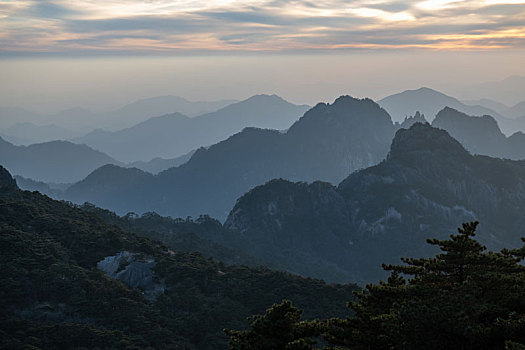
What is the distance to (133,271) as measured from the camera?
268 feet

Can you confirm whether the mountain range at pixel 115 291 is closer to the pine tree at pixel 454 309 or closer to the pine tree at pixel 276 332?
the pine tree at pixel 276 332

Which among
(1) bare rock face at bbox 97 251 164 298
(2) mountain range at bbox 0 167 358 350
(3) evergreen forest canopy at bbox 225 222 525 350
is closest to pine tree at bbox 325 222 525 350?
(3) evergreen forest canopy at bbox 225 222 525 350

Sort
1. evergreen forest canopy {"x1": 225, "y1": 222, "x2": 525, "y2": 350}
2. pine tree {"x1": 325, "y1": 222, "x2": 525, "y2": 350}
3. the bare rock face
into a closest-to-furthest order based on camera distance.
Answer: pine tree {"x1": 325, "y1": 222, "x2": 525, "y2": 350} < evergreen forest canopy {"x1": 225, "y1": 222, "x2": 525, "y2": 350} < the bare rock face

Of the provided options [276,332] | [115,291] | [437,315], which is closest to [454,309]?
[437,315]

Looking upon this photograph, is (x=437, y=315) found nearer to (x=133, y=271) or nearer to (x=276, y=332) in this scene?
(x=276, y=332)

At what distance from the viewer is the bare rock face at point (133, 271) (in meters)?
79.7

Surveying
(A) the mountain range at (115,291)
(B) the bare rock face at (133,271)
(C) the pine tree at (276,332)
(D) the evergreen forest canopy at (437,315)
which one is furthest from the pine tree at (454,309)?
(B) the bare rock face at (133,271)

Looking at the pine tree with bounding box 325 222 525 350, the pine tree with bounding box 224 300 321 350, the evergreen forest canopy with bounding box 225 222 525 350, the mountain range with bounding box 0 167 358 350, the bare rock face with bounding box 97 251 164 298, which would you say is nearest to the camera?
the pine tree with bounding box 325 222 525 350

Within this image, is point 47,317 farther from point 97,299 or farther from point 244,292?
point 244,292

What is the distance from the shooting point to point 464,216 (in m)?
192

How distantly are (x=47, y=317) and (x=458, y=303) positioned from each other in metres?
55.4

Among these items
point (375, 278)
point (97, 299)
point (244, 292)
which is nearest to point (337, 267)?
point (375, 278)

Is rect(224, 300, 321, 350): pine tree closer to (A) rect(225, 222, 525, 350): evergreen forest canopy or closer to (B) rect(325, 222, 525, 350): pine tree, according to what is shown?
(A) rect(225, 222, 525, 350): evergreen forest canopy

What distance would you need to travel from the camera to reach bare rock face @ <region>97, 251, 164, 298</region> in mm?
79688
